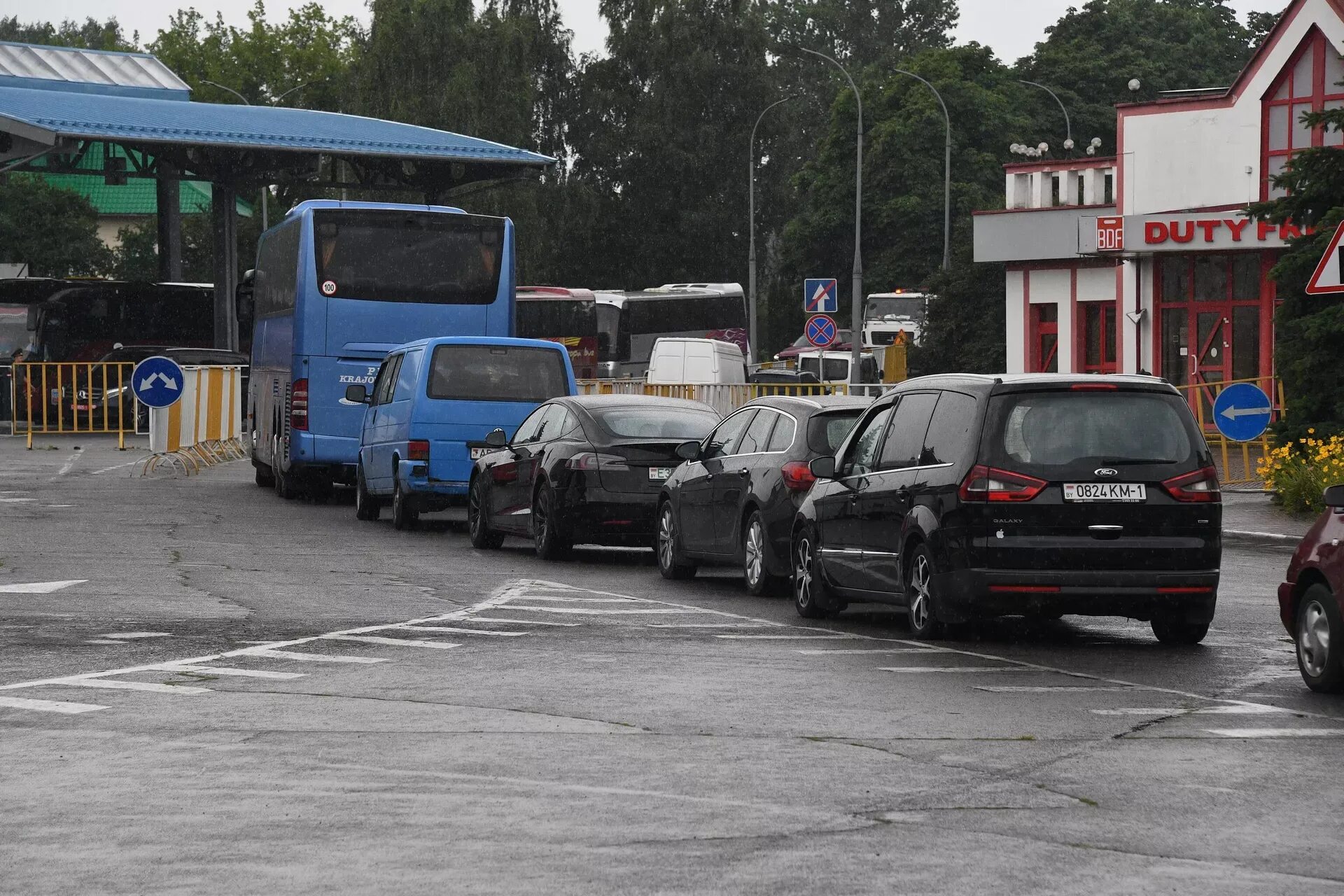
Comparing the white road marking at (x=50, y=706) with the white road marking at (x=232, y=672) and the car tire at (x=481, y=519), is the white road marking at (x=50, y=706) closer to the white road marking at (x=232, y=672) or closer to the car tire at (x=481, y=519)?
the white road marking at (x=232, y=672)

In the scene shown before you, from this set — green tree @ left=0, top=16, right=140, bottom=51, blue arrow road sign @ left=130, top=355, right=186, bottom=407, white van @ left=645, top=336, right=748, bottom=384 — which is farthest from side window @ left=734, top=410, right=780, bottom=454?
green tree @ left=0, top=16, right=140, bottom=51

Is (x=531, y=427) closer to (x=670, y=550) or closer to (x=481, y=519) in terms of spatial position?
(x=481, y=519)

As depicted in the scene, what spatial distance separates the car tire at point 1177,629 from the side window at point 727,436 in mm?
4570

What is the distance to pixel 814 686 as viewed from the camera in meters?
10.7

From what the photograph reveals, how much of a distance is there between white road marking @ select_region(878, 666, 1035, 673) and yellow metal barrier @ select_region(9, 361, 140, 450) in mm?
34307

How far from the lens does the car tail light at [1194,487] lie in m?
12.4

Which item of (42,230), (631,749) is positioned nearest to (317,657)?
(631,749)

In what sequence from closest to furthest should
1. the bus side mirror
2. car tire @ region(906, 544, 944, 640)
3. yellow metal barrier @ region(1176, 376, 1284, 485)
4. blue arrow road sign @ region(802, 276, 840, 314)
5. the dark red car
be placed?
the dark red car, car tire @ region(906, 544, 944, 640), the bus side mirror, yellow metal barrier @ region(1176, 376, 1284, 485), blue arrow road sign @ region(802, 276, 840, 314)

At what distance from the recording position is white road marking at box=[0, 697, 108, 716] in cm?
965

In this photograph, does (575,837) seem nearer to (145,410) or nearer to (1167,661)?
(1167,661)

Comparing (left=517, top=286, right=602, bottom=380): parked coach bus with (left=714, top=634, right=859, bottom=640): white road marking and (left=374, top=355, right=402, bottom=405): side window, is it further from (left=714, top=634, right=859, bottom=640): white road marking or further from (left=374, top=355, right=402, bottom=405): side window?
(left=714, top=634, right=859, bottom=640): white road marking

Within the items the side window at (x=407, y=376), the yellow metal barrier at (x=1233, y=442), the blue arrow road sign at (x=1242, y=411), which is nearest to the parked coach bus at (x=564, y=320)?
the yellow metal barrier at (x=1233, y=442)

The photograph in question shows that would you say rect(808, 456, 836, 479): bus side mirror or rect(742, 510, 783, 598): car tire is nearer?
rect(808, 456, 836, 479): bus side mirror

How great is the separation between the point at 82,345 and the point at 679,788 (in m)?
49.4
